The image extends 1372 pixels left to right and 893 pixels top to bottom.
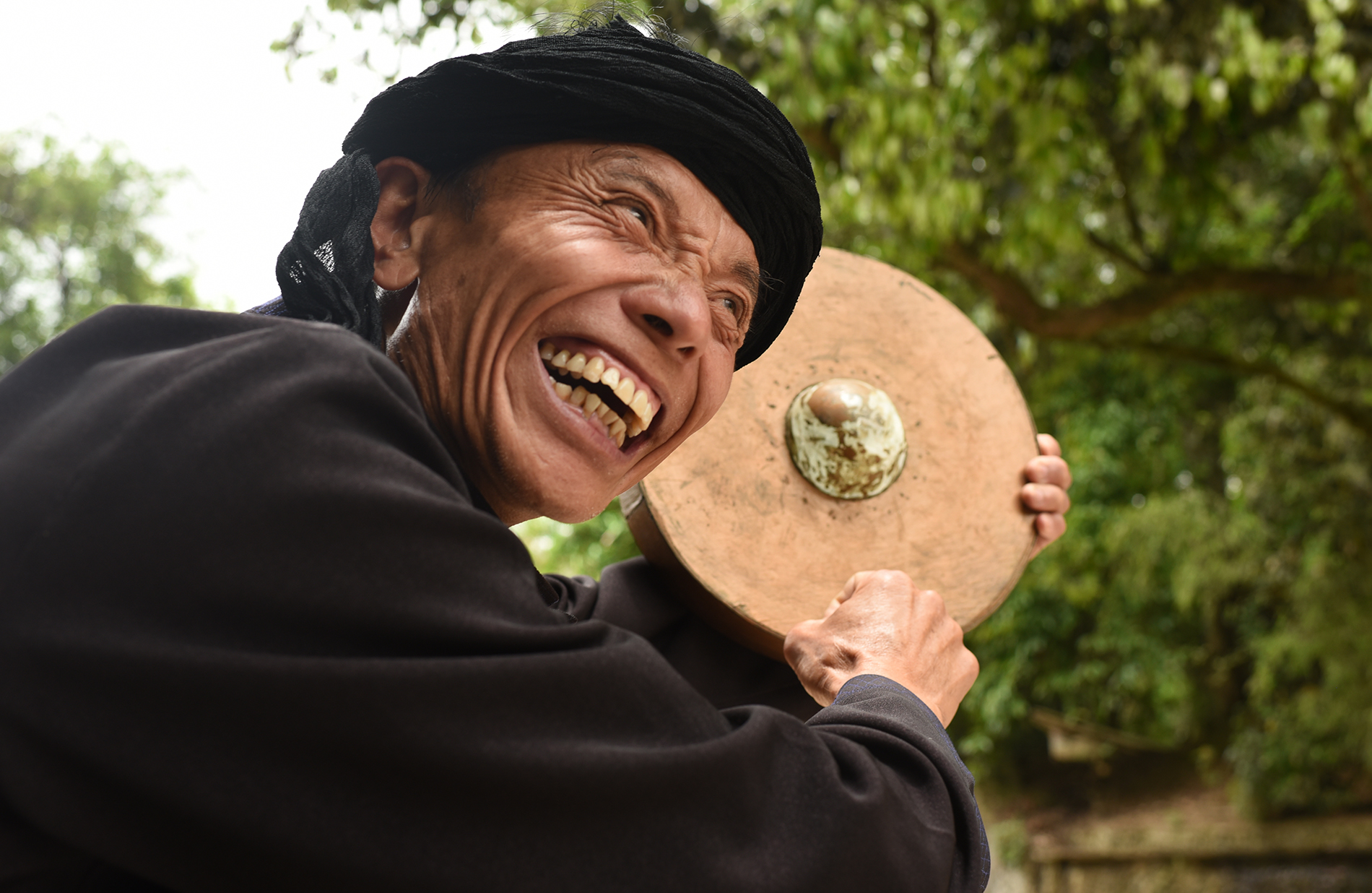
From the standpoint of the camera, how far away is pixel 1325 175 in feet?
24.0

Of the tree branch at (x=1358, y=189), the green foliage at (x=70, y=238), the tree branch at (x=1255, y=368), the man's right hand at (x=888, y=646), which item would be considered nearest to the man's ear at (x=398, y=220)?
the man's right hand at (x=888, y=646)

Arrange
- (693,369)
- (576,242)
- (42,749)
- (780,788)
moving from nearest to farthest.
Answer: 1. (42,749)
2. (780,788)
3. (576,242)
4. (693,369)

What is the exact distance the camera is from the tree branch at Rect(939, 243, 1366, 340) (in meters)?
5.30

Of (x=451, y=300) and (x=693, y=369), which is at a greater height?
(x=451, y=300)

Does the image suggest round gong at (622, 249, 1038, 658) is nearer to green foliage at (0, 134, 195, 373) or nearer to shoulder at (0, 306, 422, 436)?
shoulder at (0, 306, 422, 436)

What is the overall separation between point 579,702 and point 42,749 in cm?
39

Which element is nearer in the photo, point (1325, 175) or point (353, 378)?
point (353, 378)

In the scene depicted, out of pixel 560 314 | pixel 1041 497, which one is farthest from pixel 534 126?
pixel 1041 497

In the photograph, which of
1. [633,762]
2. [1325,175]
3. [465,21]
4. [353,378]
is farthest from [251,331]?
[1325,175]

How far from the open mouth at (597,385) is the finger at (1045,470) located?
2.84 ft

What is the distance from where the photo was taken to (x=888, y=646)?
125 centimetres

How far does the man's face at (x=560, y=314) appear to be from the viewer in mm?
1197

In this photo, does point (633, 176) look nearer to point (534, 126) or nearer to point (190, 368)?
point (534, 126)

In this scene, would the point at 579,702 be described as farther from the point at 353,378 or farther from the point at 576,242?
the point at 576,242
